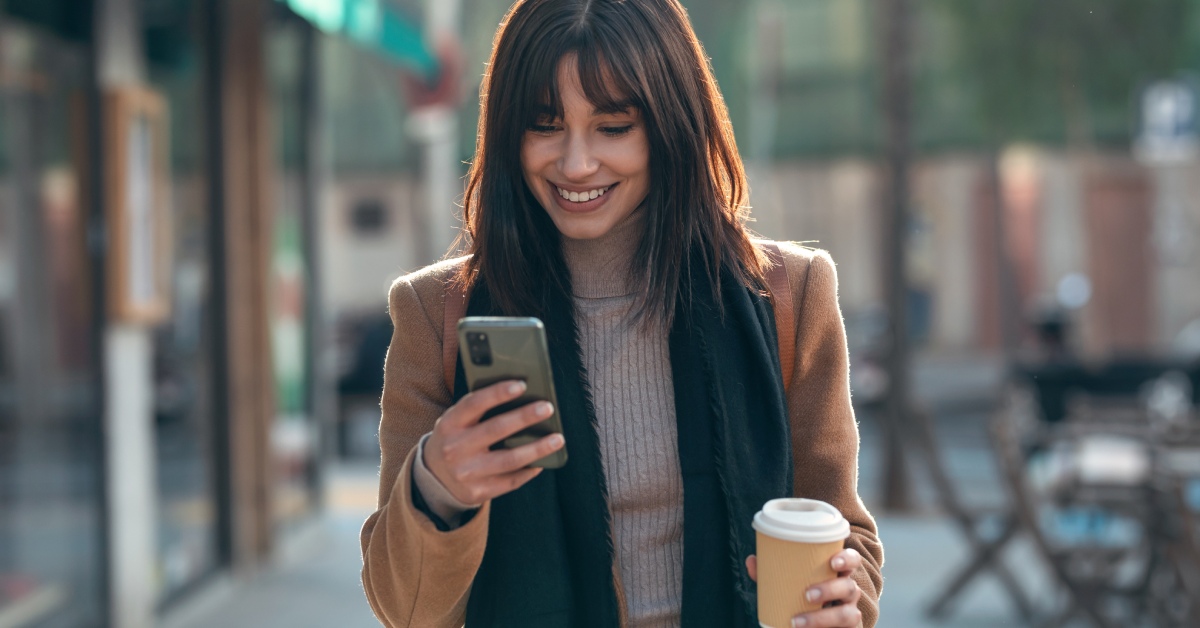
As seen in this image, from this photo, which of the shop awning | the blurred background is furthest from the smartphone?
the shop awning

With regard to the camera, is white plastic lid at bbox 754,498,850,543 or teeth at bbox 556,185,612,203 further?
teeth at bbox 556,185,612,203

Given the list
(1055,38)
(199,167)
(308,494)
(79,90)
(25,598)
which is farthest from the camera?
(1055,38)

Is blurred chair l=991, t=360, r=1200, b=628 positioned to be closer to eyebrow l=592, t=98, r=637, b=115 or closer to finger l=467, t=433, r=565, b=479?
eyebrow l=592, t=98, r=637, b=115

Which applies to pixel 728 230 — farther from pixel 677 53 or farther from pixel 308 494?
pixel 308 494

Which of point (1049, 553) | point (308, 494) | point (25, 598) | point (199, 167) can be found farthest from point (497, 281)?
point (308, 494)

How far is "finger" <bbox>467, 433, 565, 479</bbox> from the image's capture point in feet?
5.05

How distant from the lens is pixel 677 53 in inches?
73.4

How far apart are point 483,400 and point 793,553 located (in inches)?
16.0

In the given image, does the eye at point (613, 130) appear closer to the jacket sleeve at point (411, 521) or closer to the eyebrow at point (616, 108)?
the eyebrow at point (616, 108)

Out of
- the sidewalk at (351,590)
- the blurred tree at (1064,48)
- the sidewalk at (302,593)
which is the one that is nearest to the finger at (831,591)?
the sidewalk at (351,590)

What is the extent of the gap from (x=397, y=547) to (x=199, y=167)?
5700 millimetres

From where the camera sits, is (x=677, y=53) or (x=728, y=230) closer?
(x=677, y=53)

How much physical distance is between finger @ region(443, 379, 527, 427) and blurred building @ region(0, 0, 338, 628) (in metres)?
3.94

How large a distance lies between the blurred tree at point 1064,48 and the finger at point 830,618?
17.5 metres
